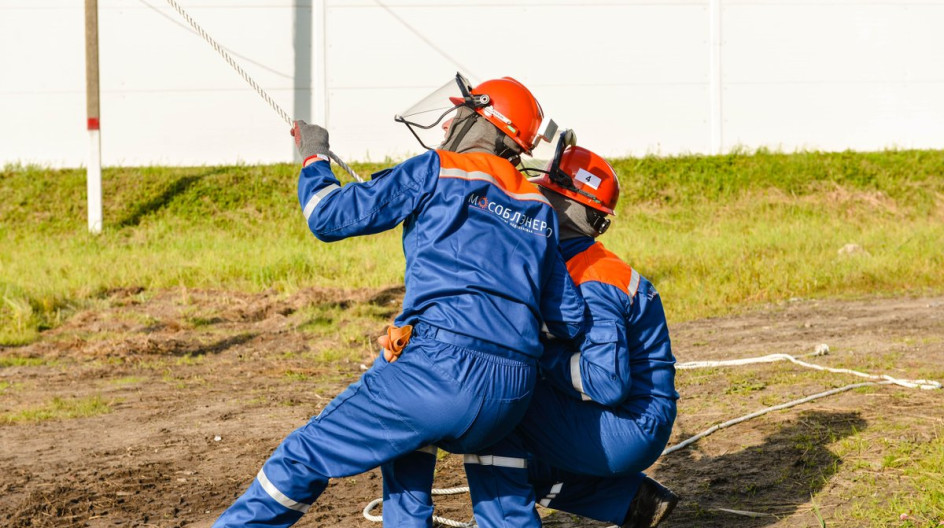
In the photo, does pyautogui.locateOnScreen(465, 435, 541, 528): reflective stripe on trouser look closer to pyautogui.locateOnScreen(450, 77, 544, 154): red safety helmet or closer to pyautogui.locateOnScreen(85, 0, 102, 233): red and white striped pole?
pyautogui.locateOnScreen(450, 77, 544, 154): red safety helmet

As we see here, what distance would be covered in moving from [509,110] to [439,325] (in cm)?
92

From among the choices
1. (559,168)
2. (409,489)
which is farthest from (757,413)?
(409,489)

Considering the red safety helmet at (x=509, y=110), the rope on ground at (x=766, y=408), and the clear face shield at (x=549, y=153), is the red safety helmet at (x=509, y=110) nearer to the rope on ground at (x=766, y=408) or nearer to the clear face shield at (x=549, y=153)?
the clear face shield at (x=549, y=153)

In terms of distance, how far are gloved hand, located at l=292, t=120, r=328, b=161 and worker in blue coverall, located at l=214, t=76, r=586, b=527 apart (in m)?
0.26

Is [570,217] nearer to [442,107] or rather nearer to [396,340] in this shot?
[442,107]

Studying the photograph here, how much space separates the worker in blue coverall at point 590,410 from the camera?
3.56m

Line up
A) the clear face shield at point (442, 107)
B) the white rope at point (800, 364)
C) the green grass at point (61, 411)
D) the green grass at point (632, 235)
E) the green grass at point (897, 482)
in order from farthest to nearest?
the green grass at point (632, 235) < the green grass at point (61, 411) < the white rope at point (800, 364) < the green grass at point (897, 482) < the clear face shield at point (442, 107)

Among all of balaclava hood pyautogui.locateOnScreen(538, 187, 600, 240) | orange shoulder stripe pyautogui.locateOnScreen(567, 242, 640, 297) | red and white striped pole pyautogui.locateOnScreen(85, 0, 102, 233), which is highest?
red and white striped pole pyautogui.locateOnScreen(85, 0, 102, 233)

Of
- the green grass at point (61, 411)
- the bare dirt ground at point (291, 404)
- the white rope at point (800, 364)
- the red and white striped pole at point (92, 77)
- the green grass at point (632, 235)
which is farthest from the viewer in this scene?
the red and white striped pole at point (92, 77)

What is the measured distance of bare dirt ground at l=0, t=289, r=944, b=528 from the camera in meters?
4.69

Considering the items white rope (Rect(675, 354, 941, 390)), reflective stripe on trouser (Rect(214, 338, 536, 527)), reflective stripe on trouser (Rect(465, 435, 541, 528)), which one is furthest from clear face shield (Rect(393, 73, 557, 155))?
white rope (Rect(675, 354, 941, 390))

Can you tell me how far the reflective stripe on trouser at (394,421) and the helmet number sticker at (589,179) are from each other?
0.91m

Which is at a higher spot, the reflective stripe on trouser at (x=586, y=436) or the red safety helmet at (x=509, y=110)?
the red safety helmet at (x=509, y=110)

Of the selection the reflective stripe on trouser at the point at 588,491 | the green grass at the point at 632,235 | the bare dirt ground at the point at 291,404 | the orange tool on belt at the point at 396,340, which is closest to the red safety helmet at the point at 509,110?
the orange tool on belt at the point at 396,340
